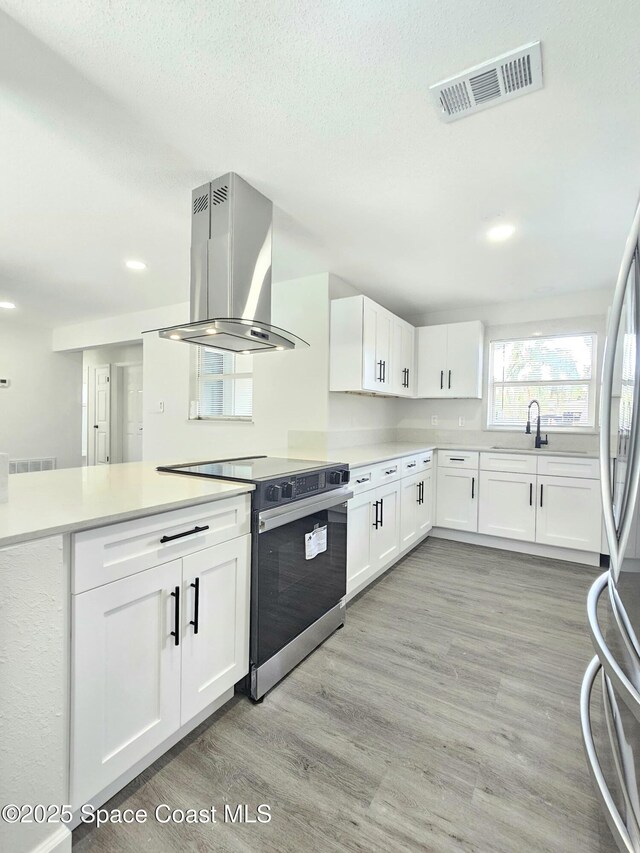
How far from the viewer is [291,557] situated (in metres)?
1.96

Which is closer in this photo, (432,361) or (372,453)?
(372,453)

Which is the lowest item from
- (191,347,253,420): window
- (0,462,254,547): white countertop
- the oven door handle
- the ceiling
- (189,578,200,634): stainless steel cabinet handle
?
(189,578,200,634): stainless steel cabinet handle

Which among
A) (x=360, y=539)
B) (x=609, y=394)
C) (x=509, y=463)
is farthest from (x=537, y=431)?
(x=609, y=394)

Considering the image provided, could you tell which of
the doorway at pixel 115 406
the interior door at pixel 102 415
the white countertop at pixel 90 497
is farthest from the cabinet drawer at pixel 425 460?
the interior door at pixel 102 415

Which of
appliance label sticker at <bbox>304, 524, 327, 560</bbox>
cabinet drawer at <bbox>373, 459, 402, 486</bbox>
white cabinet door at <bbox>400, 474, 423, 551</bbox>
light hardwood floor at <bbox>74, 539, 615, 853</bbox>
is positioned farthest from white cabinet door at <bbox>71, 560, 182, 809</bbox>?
white cabinet door at <bbox>400, 474, 423, 551</bbox>

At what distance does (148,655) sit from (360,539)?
1.59 m

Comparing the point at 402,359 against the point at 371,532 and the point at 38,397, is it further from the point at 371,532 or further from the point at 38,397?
the point at 38,397

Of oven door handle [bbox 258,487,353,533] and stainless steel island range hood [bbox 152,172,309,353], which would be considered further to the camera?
stainless steel island range hood [bbox 152,172,309,353]

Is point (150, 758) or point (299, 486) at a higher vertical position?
point (299, 486)

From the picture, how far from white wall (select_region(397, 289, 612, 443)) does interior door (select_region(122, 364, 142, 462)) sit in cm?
427

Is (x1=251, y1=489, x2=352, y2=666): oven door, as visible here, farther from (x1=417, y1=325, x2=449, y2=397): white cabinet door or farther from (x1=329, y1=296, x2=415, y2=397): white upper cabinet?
(x1=417, y1=325, x2=449, y2=397): white cabinet door

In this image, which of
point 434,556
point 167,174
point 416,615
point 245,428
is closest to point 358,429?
point 245,428

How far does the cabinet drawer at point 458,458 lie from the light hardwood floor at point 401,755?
1692 mm

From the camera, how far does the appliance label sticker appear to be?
206cm
